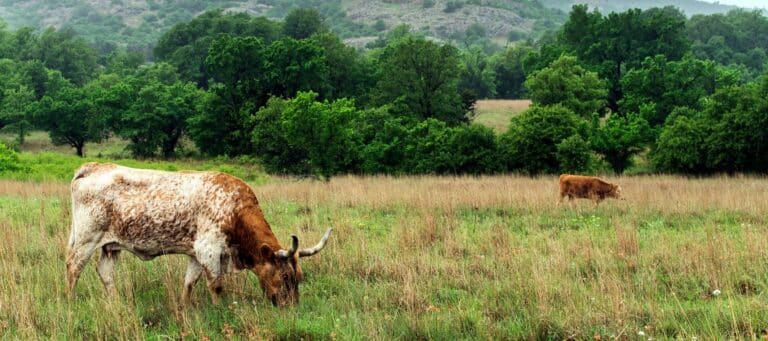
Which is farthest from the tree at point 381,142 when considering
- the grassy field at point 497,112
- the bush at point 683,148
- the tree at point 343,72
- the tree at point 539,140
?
the tree at point 343,72

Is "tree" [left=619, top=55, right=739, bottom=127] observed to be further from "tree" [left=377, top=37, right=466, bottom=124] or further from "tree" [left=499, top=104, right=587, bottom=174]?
"tree" [left=377, top=37, right=466, bottom=124]

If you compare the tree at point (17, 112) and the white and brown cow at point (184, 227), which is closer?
the white and brown cow at point (184, 227)

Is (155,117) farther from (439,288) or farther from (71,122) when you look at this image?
(439,288)

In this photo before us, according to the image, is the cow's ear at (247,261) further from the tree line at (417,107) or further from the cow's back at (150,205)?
the tree line at (417,107)

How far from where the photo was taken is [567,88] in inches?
1687

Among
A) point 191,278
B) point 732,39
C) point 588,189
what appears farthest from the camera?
point 732,39

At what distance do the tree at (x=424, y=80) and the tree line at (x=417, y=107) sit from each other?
12 cm

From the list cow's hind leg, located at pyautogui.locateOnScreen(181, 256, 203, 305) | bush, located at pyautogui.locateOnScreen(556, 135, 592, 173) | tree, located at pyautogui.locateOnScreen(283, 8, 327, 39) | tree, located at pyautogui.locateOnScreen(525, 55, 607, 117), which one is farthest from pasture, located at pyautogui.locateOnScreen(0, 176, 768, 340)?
tree, located at pyautogui.locateOnScreen(283, 8, 327, 39)

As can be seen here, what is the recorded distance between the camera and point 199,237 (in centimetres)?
633

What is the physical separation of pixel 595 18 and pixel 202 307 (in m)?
58.1

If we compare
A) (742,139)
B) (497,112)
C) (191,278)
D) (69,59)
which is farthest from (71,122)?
(191,278)

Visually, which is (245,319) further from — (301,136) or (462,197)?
(301,136)

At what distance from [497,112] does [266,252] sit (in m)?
58.0

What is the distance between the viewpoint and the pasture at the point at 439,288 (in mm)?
5434
